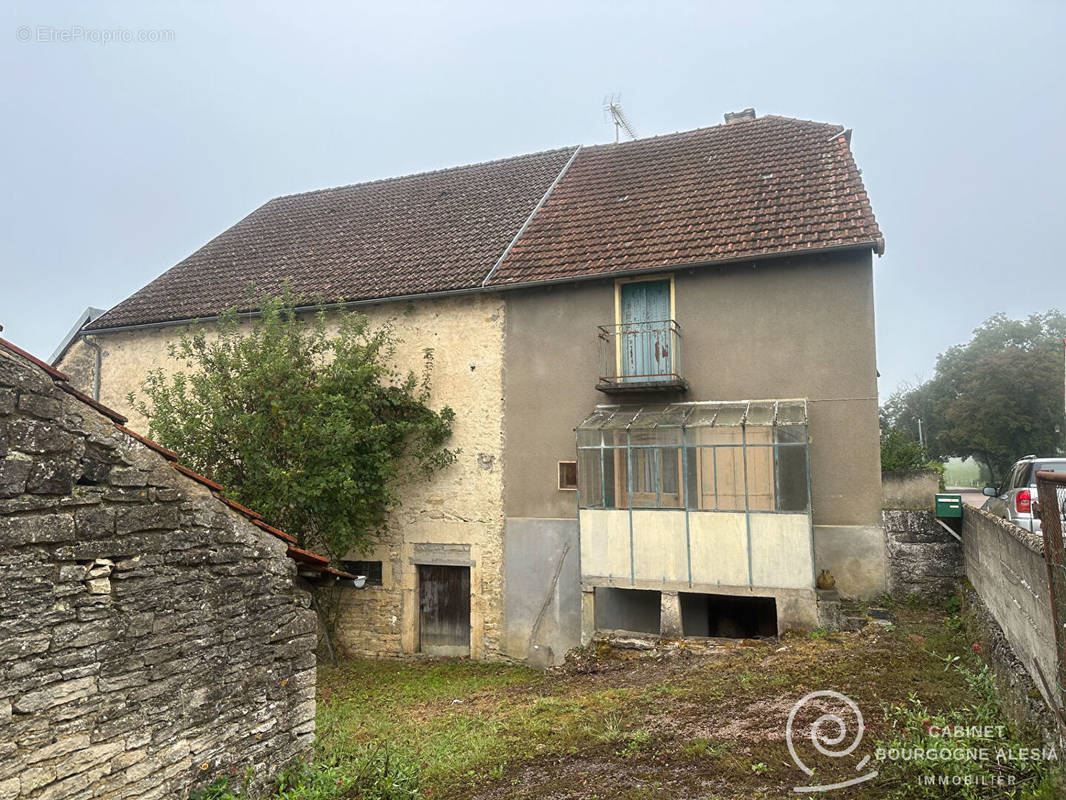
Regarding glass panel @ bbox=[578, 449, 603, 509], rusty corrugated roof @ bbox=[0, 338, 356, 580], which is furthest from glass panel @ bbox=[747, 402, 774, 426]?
rusty corrugated roof @ bbox=[0, 338, 356, 580]

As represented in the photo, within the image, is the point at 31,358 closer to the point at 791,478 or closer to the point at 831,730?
the point at 831,730

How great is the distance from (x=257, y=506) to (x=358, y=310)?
4151 millimetres

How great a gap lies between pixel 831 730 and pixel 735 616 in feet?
18.8

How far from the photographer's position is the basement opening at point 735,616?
431 inches

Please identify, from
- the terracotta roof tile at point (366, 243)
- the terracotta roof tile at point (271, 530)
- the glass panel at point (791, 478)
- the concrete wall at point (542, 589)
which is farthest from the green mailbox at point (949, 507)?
the terracotta roof tile at point (271, 530)

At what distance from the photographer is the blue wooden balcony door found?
1088 cm

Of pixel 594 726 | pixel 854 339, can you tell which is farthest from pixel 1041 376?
pixel 594 726

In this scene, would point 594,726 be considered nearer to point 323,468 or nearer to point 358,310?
point 323,468

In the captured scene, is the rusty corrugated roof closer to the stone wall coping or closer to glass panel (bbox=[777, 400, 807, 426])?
the stone wall coping

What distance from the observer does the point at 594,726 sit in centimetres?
653

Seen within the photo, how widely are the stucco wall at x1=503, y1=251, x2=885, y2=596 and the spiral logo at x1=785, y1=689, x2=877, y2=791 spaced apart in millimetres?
3818

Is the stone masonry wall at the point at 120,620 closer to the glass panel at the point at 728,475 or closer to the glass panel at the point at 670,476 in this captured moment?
the glass panel at the point at 670,476

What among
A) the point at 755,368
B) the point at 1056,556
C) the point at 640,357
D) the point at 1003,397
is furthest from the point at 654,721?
the point at 1003,397

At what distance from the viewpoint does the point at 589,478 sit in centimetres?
1072
